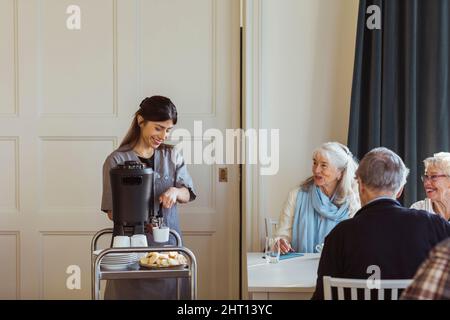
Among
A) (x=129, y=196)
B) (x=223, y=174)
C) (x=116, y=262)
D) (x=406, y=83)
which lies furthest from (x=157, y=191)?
(x=406, y=83)

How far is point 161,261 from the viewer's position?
2.24 m

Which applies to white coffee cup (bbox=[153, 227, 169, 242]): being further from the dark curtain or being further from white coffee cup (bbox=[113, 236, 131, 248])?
the dark curtain

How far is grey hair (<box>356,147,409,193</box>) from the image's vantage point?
7.22 ft

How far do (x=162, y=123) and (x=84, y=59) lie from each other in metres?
1.03

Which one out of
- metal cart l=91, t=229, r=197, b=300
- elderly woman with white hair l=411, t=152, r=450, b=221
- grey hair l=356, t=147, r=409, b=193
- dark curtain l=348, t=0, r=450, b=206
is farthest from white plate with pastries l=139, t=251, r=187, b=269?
dark curtain l=348, t=0, r=450, b=206

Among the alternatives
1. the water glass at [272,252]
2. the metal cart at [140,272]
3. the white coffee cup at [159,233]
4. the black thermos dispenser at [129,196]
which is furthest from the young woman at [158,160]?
the metal cart at [140,272]

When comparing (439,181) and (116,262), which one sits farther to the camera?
(439,181)

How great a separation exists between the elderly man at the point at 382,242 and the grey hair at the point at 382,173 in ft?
0.16

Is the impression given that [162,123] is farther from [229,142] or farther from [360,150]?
[360,150]

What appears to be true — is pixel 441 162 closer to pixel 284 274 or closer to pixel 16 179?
pixel 284 274

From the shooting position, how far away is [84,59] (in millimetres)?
3660

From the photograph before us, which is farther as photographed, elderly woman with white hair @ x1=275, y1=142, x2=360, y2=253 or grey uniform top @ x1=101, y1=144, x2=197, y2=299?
elderly woman with white hair @ x1=275, y1=142, x2=360, y2=253

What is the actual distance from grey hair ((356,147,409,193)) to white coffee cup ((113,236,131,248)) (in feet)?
2.73

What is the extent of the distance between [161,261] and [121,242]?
0.58 ft
